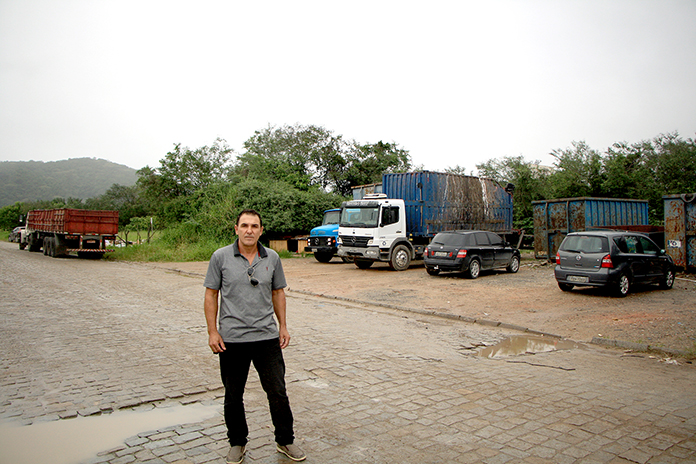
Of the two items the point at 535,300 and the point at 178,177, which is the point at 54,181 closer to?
the point at 178,177

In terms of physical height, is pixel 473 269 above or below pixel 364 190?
below

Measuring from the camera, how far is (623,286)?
41.1 feet

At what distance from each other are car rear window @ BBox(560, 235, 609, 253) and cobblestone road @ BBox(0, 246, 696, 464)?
17.2 feet

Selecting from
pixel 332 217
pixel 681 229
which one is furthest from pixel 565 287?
pixel 332 217

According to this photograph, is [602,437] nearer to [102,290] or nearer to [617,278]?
[617,278]

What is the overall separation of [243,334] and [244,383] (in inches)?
14.9

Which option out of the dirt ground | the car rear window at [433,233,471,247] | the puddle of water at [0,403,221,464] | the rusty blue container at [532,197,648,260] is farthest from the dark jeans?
the rusty blue container at [532,197,648,260]

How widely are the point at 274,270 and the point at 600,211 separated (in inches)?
772

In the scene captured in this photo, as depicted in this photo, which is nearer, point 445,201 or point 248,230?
point 248,230

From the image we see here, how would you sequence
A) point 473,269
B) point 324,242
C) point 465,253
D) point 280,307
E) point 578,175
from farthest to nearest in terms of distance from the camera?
point 578,175 → point 324,242 → point 473,269 → point 465,253 → point 280,307

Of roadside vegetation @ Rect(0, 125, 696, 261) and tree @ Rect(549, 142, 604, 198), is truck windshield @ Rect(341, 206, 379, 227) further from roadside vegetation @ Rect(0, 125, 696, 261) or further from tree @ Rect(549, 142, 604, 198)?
tree @ Rect(549, 142, 604, 198)

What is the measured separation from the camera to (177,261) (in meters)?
25.8

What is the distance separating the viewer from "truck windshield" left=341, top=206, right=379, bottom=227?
19094mm

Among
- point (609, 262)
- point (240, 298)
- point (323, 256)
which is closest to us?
point (240, 298)
